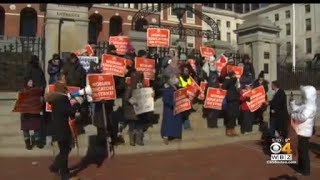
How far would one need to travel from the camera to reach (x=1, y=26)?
5844cm

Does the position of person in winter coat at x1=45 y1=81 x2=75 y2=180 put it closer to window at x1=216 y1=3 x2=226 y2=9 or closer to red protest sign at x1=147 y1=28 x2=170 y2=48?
red protest sign at x1=147 y1=28 x2=170 y2=48

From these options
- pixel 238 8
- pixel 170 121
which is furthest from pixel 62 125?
pixel 238 8

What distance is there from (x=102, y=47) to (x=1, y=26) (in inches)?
1751

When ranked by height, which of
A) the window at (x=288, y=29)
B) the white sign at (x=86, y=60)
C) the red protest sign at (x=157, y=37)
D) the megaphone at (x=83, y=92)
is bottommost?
the megaphone at (x=83, y=92)

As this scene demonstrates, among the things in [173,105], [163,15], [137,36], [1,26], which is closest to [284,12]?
[163,15]

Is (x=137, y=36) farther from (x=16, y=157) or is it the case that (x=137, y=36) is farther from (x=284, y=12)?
(x=284, y=12)

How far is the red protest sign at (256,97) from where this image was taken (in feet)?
48.6

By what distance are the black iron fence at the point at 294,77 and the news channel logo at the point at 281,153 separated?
877cm

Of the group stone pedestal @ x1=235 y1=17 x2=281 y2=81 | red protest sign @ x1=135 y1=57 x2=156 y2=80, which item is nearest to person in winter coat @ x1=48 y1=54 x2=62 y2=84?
red protest sign @ x1=135 y1=57 x2=156 y2=80

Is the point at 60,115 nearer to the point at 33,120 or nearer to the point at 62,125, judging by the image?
the point at 62,125

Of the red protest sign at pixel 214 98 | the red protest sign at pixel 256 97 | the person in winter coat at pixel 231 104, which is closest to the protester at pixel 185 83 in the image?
the red protest sign at pixel 214 98

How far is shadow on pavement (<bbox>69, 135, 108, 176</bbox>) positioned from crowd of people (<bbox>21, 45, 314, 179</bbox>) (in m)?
0.09

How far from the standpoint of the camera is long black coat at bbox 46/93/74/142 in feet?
30.9

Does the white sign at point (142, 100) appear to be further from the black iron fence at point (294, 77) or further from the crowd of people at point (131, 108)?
the black iron fence at point (294, 77)
